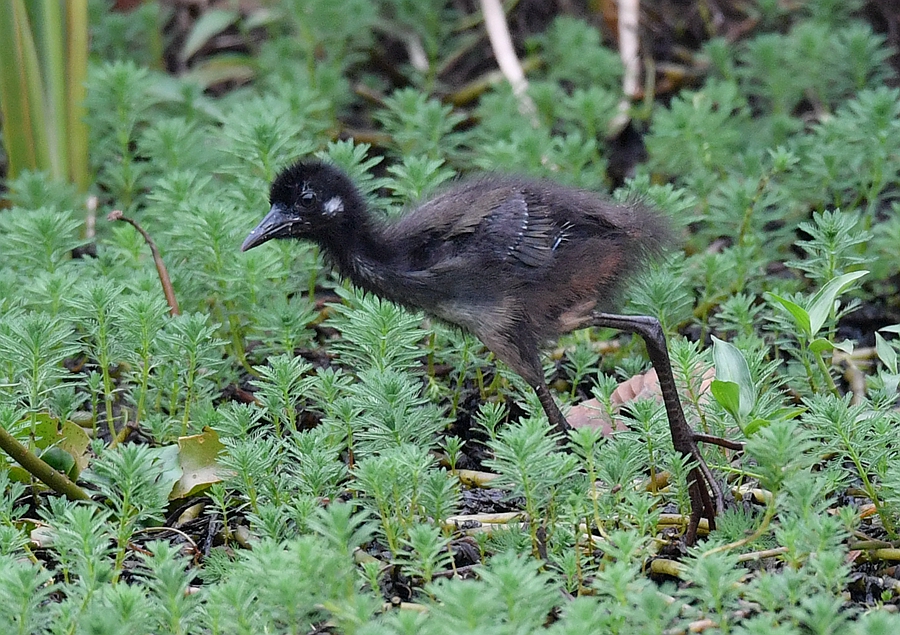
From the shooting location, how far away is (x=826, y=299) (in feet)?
12.0

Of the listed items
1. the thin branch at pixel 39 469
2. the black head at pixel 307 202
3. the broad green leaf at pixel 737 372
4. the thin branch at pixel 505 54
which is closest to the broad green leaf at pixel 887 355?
the broad green leaf at pixel 737 372

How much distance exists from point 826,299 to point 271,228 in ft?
5.78

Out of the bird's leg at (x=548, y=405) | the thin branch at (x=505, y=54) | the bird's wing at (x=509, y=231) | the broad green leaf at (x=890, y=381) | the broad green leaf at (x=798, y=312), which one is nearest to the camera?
the broad green leaf at (x=798, y=312)

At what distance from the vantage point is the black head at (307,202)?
4.20 metres

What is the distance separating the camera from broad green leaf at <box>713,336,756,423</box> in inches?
135

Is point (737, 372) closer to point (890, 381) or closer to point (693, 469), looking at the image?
point (693, 469)

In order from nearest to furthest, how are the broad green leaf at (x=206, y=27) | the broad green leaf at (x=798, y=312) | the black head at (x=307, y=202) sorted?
the broad green leaf at (x=798, y=312) < the black head at (x=307, y=202) < the broad green leaf at (x=206, y=27)

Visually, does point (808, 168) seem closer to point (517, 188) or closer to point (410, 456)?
point (517, 188)

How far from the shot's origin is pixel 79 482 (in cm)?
395

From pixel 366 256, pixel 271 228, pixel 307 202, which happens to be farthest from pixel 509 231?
pixel 271 228

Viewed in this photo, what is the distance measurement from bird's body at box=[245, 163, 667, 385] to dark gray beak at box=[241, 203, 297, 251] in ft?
0.04

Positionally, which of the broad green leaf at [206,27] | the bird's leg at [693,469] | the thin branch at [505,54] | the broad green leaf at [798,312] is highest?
the broad green leaf at [206,27]

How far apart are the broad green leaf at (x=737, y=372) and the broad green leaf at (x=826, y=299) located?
271 millimetres

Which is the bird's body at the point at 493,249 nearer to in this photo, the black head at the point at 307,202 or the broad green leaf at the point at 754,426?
the black head at the point at 307,202
